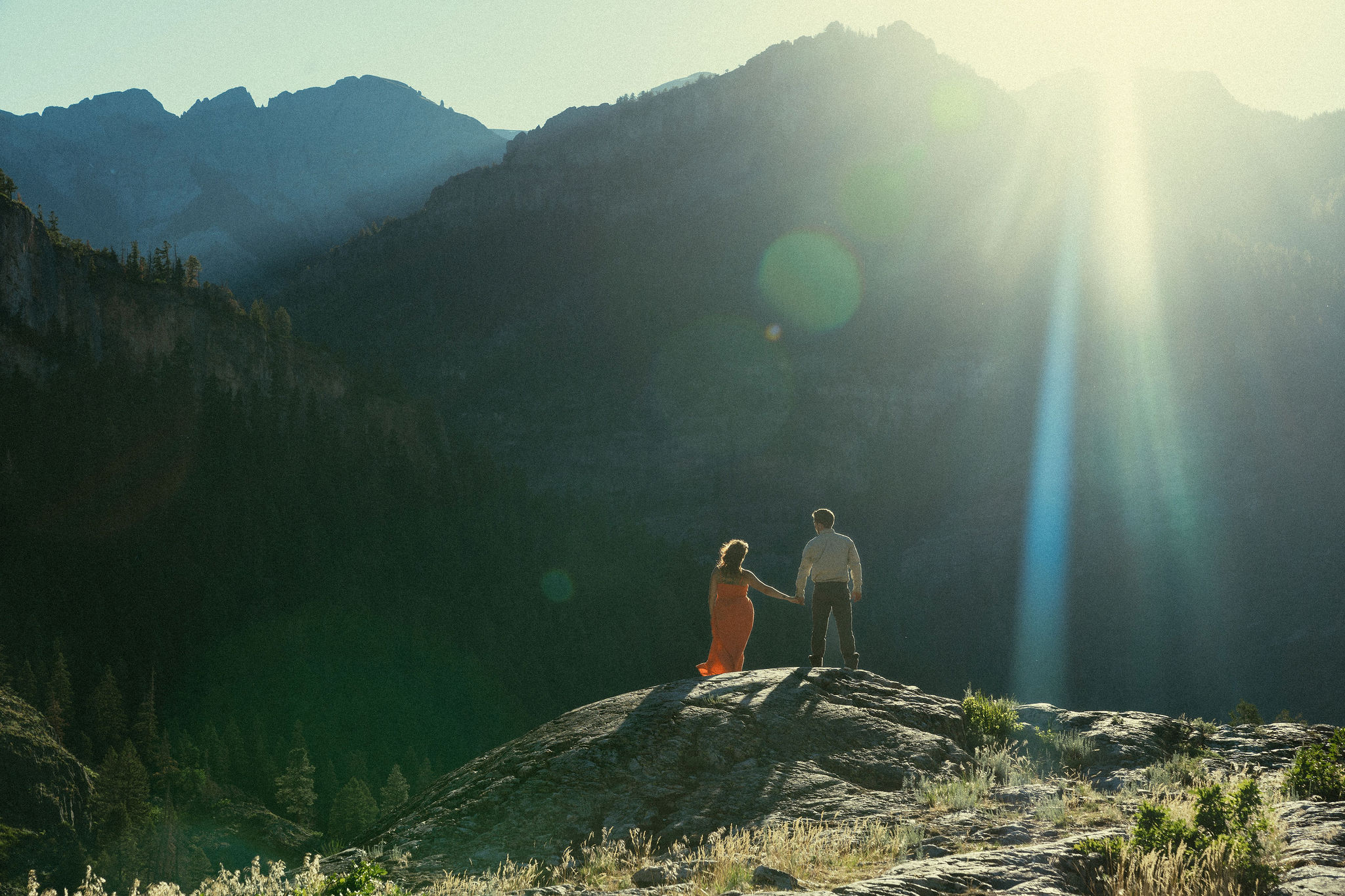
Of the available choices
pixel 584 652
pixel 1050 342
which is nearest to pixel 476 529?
pixel 584 652

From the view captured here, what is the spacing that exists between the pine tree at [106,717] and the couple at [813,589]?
37825 millimetres

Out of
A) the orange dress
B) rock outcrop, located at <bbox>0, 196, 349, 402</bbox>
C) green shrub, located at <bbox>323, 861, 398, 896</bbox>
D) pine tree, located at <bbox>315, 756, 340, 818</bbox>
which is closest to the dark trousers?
the orange dress

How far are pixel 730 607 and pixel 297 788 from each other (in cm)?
3776

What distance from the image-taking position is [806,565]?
38.1 ft

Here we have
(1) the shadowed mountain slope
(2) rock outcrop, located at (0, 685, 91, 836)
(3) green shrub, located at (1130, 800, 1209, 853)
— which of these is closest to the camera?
(3) green shrub, located at (1130, 800, 1209, 853)

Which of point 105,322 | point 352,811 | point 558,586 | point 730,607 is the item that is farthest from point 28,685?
point 558,586

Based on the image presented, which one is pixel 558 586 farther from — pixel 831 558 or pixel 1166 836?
pixel 1166 836

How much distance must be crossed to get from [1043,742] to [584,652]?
8206cm

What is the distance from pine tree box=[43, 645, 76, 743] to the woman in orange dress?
34.0m

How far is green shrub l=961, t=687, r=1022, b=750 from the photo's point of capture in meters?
9.84

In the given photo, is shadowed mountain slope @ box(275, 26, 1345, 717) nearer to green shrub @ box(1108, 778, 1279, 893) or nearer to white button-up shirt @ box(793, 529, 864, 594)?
white button-up shirt @ box(793, 529, 864, 594)

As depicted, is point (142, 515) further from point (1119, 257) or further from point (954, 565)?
point (1119, 257)

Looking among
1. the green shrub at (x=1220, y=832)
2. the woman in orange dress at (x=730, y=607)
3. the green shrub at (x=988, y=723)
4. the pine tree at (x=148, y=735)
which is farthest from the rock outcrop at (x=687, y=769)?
the pine tree at (x=148, y=735)

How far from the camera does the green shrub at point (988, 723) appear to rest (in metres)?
9.84
